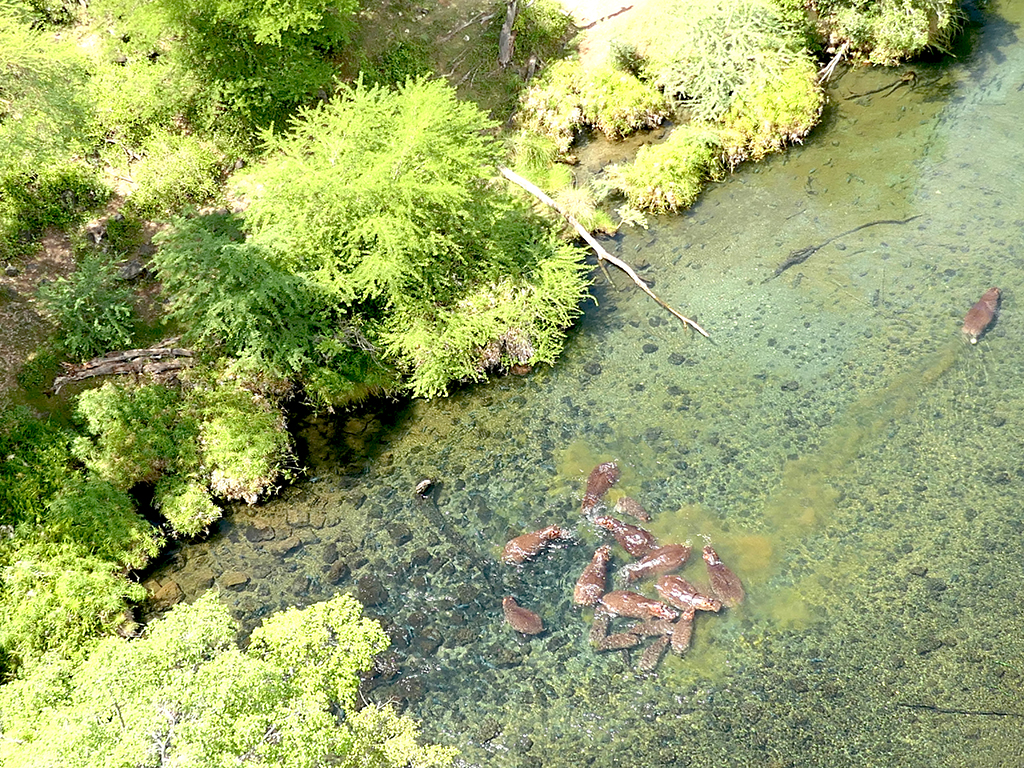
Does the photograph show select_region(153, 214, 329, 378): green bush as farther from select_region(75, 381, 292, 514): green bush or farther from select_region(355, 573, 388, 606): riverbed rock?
select_region(355, 573, 388, 606): riverbed rock

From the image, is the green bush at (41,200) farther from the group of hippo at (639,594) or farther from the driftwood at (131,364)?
the group of hippo at (639,594)

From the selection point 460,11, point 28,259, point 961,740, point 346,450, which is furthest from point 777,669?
point 460,11

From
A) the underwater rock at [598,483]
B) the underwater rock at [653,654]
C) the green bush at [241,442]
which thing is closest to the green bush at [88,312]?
the green bush at [241,442]

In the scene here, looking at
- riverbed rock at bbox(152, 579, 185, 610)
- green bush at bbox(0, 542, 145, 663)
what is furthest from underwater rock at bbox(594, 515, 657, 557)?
green bush at bbox(0, 542, 145, 663)

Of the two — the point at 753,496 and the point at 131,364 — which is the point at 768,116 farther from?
the point at 131,364

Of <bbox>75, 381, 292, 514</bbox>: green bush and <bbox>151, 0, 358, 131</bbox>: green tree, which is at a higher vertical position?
<bbox>151, 0, 358, 131</bbox>: green tree
